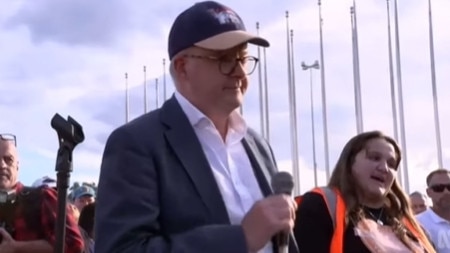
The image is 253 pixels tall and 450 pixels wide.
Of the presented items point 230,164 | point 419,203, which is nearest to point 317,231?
point 230,164

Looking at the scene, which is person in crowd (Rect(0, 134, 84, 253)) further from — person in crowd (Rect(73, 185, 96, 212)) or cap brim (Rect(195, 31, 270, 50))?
person in crowd (Rect(73, 185, 96, 212))

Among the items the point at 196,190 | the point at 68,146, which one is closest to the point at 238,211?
the point at 196,190

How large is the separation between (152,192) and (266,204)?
342mm

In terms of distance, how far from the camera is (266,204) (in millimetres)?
2312

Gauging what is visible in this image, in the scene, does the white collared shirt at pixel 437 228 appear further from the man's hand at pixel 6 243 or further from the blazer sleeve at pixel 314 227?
the man's hand at pixel 6 243

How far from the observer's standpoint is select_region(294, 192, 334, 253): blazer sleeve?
4492 mm

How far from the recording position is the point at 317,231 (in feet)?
14.8

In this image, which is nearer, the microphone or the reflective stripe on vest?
the microphone

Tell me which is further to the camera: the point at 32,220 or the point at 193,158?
the point at 32,220

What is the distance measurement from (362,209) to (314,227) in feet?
1.21

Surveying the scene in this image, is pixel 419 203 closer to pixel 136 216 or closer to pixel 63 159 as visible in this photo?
pixel 63 159

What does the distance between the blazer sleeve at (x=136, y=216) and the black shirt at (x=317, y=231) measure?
2.20 metres

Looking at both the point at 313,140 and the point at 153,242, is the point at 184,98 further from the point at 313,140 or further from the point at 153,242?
the point at 313,140

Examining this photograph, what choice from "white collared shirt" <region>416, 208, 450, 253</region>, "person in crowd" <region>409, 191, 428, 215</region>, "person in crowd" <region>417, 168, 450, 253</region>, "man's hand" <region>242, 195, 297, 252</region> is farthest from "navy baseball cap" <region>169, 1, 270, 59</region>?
"person in crowd" <region>409, 191, 428, 215</region>
